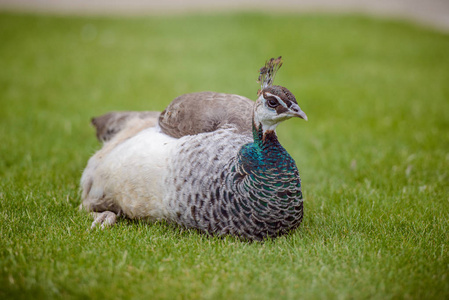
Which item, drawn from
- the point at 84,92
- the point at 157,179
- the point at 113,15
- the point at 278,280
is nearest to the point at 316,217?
the point at 278,280

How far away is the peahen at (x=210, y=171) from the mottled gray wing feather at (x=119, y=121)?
0.25 meters

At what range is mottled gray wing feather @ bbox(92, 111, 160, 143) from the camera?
4.02 meters

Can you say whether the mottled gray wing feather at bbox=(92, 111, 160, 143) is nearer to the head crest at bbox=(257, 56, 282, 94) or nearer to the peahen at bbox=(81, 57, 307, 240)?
the peahen at bbox=(81, 57, 307, 240)

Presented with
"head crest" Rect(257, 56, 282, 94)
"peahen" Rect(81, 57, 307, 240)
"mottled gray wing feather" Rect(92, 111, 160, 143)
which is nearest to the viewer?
"peahen" Rect(81, 57, 307, 240)

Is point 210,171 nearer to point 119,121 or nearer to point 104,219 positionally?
point 104,219

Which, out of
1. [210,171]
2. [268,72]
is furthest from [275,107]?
[210,171]

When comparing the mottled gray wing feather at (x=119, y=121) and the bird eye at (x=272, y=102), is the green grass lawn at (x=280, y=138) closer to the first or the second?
the mottled gray wing feather at (x=119, y=121)

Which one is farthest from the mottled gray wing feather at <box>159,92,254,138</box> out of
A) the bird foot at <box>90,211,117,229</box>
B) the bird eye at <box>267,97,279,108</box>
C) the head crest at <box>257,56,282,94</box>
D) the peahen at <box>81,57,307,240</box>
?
the bird foot at <box>90,211,117,229</box>

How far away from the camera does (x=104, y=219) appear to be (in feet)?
10.9

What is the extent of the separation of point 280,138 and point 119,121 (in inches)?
93.7

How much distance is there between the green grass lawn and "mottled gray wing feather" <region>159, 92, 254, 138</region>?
78 cm

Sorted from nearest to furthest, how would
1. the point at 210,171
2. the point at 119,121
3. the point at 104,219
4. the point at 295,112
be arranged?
1. the point at 295,112
2. the point at 210,171
3. the point at 104,219
4. the point at 119,121

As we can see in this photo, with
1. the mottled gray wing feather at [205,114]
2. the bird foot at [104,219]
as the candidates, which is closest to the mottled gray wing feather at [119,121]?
the mottled gray wing feather at [205,114]

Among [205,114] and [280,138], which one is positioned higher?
[205,114]
